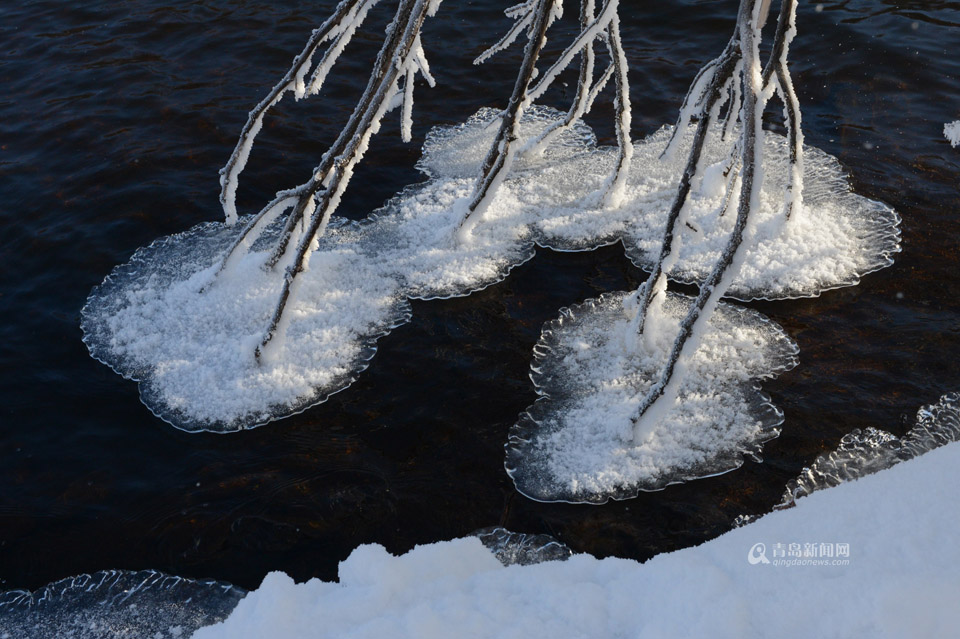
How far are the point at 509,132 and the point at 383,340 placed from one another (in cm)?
134

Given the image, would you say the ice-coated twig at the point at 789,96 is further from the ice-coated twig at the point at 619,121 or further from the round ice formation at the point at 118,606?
the round ice formation at the point at 118,606

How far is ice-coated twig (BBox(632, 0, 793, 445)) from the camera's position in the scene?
10.3 feet

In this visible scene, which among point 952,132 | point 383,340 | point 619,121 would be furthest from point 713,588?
point 952,132

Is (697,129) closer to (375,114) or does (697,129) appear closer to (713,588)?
(375,114)

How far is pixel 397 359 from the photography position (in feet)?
15.2

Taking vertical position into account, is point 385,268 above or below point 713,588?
below

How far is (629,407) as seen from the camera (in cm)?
407

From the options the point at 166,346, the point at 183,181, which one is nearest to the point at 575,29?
the point at 183,181

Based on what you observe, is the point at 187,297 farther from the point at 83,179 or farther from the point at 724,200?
the point at 724,200

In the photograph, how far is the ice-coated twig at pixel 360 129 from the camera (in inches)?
152

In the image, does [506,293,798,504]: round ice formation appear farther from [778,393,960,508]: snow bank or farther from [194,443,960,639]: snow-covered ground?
[194,443,960,639]: snow-covered ground

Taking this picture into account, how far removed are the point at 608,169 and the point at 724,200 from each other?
2.84ft

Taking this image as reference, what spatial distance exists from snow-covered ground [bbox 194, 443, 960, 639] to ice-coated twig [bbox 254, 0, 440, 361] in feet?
6.71

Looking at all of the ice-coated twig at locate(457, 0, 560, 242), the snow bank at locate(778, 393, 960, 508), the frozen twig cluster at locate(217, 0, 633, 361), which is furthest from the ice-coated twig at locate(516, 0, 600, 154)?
the snow bank at locate(778, 393, 960, 508)
